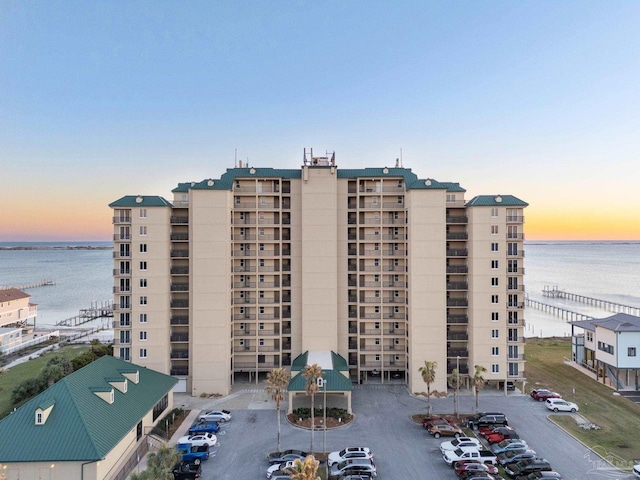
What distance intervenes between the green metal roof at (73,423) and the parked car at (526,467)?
26211 millimetres

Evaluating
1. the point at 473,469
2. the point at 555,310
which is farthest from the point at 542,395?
the point at 555,310

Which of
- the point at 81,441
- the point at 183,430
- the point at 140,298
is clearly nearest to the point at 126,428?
the point at 81,441

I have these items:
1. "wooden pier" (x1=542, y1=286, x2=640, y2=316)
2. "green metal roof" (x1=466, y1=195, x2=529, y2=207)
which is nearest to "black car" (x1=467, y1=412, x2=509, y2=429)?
"green metal roof" (x1=466, y1=195, x2=529, y2=207)

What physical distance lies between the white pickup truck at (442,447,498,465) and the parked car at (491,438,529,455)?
1.34m

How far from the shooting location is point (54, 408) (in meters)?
25.5

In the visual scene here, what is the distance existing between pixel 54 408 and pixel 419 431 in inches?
1086

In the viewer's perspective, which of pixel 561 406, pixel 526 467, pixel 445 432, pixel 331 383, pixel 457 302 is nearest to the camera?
pixel 526 467

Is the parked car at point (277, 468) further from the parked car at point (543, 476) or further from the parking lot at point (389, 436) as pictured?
the parked car at point (543, 476)

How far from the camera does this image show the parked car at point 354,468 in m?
25.6

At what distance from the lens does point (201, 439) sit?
98.6 ft

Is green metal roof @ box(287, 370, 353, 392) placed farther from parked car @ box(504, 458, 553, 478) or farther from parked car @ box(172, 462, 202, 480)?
parked car @ box(504, 458, 553, 478)

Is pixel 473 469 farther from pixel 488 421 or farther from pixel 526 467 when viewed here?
pixel 488 421

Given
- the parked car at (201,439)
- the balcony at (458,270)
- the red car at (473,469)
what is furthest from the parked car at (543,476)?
the parked car at (201,439)

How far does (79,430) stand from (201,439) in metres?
9.03
